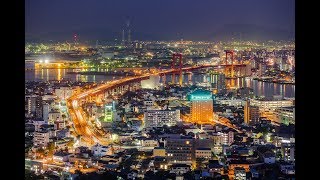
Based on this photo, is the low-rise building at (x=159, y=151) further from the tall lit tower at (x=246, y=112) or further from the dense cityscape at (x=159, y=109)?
the tall lit tower at (x=246, y=112)

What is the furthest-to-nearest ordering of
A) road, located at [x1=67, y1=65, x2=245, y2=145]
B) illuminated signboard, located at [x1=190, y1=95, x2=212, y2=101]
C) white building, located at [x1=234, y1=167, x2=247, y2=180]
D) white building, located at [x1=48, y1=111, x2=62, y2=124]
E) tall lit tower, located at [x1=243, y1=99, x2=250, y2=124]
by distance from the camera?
1. illuminated signboard, located at [x1=190, y1=95, x2=212, y2=101]
2. tall lit tower, located at [x1=243, y1=99, x2=250, y2=124]
3. white building, located at [x1=48, y1=111, x2=62, y2=124]
4. road, located at [x1=67, y1=65, x2=245, y2=145]
5. white building, located at [x1=234, y1=167, x2=247, y2=180]

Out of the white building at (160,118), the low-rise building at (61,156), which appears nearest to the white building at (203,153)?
the low-rise building at (61,156)

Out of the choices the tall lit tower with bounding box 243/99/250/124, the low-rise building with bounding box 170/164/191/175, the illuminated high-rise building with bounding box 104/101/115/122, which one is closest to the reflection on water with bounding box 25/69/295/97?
the tall lit tower with bounding box 243/99/250/124

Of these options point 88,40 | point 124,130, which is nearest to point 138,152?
point 124,130

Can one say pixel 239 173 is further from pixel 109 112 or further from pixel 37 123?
pixel 109 112

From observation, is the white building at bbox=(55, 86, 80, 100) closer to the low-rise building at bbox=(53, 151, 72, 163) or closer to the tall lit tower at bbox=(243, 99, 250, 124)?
the tall lit tower at bbox=(243, 99, 250, 124)

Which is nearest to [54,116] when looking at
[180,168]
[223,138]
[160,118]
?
[160,118]
